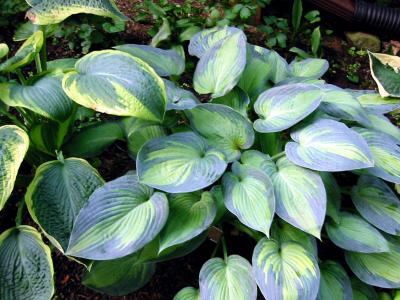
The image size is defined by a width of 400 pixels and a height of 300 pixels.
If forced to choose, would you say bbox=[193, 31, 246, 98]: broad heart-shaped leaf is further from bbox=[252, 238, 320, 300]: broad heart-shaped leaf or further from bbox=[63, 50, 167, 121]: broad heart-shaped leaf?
bbox=[252, 238, 320, 300]: broad heart-shaped leaf

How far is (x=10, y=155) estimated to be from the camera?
1029 millimetres

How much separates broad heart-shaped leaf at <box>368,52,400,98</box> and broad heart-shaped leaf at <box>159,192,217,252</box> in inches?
29.9

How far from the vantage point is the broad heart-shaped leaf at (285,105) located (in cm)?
119

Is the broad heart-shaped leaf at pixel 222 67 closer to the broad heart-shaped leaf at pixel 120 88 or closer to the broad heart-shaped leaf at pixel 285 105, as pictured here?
the broad heart-shaped leaf at pixel 285 105

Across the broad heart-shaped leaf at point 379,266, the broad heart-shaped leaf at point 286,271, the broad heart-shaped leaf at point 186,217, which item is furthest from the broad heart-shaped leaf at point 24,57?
the broad heart-shaped leaf at point 379,266

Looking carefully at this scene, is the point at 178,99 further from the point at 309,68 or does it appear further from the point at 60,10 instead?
the point at 309,68

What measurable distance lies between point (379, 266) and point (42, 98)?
0.98m

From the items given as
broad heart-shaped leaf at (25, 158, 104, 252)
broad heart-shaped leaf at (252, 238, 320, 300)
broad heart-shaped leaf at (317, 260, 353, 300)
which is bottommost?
broad heart-shaped leaf at (317, 260, 353, 300)

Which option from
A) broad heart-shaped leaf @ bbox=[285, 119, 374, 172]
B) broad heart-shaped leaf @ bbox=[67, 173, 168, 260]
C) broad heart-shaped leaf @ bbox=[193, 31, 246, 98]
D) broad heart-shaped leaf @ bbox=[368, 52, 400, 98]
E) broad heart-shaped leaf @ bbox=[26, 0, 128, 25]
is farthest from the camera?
broad heart-shaped leaf @ bbox=[368, 52, 400, 98]

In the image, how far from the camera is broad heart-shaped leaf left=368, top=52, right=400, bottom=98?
1497mm

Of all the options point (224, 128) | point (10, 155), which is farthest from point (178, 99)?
point (10, 155)

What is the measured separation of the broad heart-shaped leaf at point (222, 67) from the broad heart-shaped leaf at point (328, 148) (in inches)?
9.7

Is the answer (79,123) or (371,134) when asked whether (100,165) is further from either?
(371,134)

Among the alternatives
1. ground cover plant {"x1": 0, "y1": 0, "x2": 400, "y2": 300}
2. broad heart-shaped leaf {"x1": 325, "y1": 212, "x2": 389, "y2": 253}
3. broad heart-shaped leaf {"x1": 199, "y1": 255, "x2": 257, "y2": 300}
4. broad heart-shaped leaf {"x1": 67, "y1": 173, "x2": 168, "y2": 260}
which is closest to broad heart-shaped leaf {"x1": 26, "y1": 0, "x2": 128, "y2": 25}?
ground cover plant {"x1": 0, "y1": 0, "x2": 400, "y2": 300}
